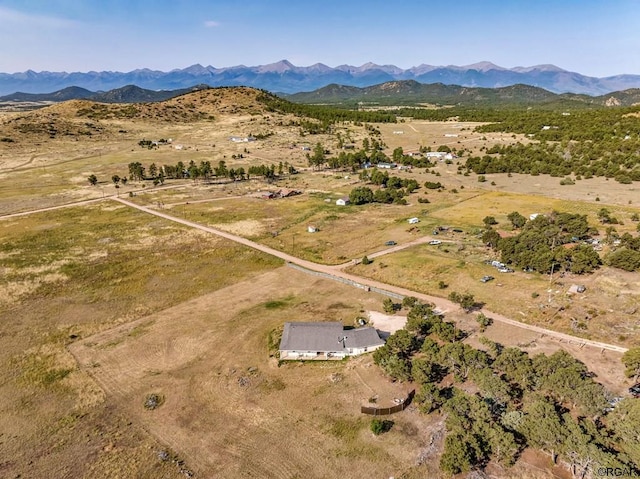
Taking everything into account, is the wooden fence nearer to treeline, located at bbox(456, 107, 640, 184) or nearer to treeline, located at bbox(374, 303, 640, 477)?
treeline, located at bbox(374, 303, 640, 477)

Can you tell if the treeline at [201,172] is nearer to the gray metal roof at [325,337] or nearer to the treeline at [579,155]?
the treeline at [579,155]

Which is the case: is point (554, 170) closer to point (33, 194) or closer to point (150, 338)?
point (150, 338)

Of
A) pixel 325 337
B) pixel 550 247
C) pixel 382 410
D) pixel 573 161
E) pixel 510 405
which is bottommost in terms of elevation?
pixel 382 410

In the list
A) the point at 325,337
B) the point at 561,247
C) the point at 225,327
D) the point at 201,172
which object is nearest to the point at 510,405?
the point at 325,337

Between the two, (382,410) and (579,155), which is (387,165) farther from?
(382,410)

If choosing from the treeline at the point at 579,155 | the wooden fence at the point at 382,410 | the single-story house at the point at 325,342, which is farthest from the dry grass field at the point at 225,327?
the treeline at the point at 579,155

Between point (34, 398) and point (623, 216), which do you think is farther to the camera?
point (623, 216)

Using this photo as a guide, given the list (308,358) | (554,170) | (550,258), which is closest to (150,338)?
(308,358)
